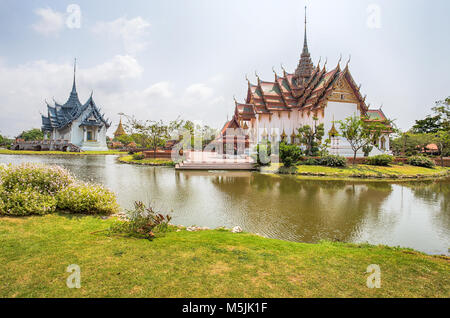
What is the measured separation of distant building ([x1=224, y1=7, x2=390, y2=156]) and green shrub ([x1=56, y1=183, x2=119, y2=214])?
19.5 meters

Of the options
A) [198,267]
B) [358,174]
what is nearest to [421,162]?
[358,174]

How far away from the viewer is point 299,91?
27719mm

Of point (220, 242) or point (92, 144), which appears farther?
point (92, 144)

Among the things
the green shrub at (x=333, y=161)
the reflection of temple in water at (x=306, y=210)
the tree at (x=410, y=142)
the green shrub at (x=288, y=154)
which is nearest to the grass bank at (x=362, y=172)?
the green shrub at (x=333, y=161)

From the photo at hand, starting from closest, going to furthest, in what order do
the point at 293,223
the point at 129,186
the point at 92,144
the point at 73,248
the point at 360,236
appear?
the point at 73,248, the point at 360,236, the point at 293,223, the point at 129,186, the point at 92,144

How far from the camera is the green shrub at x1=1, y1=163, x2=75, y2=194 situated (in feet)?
17.6

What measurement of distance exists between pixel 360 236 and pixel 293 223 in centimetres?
150

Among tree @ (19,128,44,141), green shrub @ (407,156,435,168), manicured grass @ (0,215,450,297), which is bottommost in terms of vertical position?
manicured grass @ (0,215,450,297)

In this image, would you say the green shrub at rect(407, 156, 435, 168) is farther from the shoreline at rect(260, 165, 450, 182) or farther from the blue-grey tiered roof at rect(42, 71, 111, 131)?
the blue-grey tiered roof at rect(42, 71, 111, 131)

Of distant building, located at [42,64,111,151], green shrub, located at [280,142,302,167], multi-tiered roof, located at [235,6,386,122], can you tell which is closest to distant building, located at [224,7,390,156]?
multi-tiered roof, located at [235,6,386,122]
